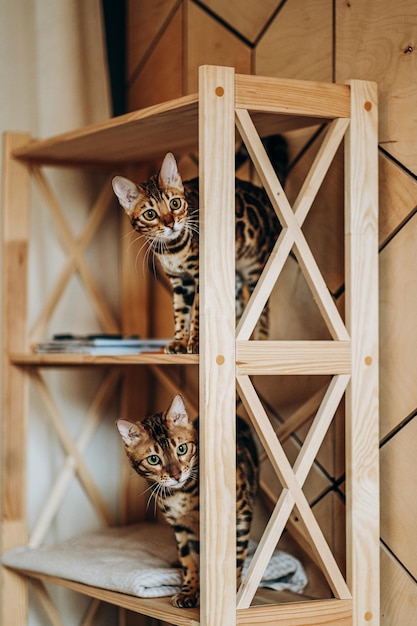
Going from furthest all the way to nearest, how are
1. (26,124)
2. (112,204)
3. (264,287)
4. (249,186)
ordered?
(112,204) < (26,124) < (249,186) < (264,287)

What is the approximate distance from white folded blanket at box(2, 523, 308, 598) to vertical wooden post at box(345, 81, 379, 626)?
221 millimetres

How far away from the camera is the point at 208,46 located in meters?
1.98

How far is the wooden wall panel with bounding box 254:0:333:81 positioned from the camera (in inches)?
67.2

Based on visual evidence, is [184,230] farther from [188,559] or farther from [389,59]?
[188,559]

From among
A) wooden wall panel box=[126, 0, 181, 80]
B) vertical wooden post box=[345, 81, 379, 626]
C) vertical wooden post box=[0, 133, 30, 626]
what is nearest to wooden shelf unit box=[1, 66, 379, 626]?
vertical wooden post box=[345, 81, 379, 626]

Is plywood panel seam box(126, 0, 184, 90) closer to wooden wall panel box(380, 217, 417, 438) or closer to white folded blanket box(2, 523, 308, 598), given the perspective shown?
wooden wall panel box(380, 217, 417, 438)

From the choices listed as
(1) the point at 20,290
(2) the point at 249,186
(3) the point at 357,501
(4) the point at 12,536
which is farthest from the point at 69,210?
(3) the point at 357,501

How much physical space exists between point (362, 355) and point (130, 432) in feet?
1.42

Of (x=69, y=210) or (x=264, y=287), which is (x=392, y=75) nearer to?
(x=264, y=287)

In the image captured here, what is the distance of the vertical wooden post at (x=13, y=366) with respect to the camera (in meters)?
1.91

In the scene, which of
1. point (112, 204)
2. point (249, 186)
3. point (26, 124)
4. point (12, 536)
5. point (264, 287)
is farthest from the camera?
point (112, 204)

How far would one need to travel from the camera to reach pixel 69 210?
213cm

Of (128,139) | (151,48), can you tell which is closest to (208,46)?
(151,48)

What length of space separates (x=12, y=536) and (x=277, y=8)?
1.27 m
